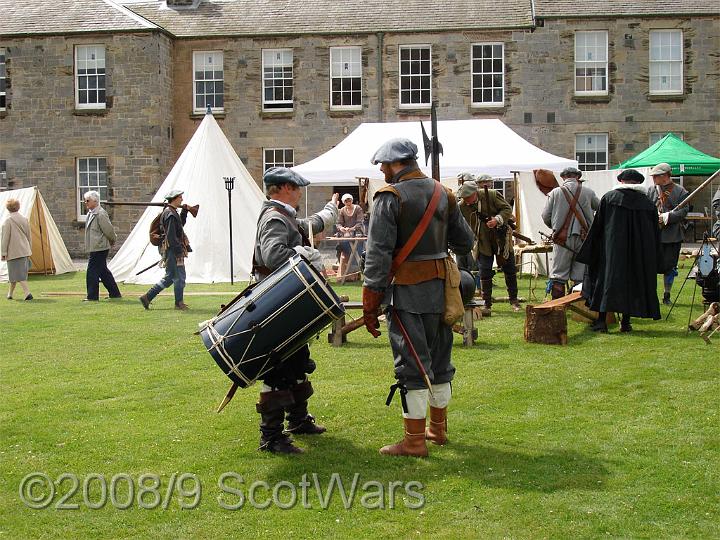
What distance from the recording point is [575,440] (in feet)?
19.8

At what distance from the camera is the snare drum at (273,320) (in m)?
5.49

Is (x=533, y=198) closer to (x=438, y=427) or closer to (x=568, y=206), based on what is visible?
(x=568, y=206)

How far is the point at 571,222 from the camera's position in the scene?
1080cm

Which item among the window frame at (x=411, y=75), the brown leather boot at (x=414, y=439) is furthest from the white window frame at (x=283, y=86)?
the brown leather boot at (x=414, y=439)

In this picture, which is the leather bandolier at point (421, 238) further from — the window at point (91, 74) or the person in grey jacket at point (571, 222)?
the window at point (91, 74)

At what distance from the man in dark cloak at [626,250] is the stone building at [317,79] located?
17702 millimetres

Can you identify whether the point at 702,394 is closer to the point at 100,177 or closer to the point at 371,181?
the point at 371,181

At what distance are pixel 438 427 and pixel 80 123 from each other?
2475cm

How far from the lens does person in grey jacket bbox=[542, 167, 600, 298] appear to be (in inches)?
426

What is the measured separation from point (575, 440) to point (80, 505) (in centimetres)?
304

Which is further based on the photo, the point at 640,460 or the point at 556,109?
the point at 556,109

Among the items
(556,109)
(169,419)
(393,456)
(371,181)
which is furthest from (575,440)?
(556,109)

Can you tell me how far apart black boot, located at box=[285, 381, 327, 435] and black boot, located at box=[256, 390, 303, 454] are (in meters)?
0.35

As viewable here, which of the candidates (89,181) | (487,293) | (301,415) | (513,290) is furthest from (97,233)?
(89,181)
